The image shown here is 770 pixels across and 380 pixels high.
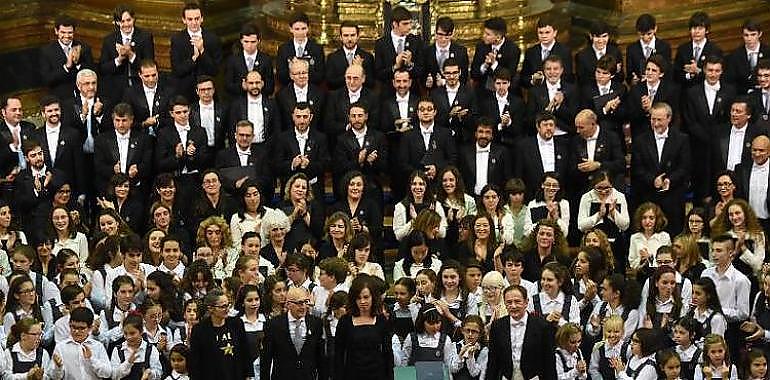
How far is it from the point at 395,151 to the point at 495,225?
147 centimetres

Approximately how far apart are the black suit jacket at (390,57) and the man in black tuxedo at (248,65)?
940mm

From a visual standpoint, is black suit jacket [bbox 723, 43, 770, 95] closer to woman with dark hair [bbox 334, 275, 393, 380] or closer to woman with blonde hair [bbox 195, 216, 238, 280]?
woman with blonde hair [bbox 195, 216, 238, 280]

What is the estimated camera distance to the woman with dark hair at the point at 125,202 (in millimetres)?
22688

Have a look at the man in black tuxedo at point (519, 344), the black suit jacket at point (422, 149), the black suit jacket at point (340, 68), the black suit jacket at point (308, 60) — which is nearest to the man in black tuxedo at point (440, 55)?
the black suit jacket at point (340, 68)

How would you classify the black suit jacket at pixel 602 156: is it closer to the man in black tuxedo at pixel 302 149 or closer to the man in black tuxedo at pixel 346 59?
the man in black tuxedo at pixel 346 59

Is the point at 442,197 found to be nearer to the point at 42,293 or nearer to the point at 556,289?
the point at 556,289

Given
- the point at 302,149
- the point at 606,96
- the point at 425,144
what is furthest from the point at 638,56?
the point at 302,149

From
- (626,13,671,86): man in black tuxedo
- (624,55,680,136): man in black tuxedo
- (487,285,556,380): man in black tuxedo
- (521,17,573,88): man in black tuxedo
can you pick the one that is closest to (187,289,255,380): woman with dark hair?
(487,285,556,380): man in black tuxedo

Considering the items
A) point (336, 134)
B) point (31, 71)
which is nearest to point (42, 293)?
point (336, 134)

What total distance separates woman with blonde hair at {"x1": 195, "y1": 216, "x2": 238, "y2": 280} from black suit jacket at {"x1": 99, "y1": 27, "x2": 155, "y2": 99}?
8.89 feet

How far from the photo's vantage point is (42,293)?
21375 mm

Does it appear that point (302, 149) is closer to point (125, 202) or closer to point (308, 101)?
point (308, 101)

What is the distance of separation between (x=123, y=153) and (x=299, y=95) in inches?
64.1

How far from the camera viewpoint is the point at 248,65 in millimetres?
23984
